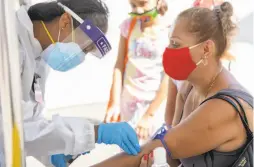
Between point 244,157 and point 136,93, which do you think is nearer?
point 244,157

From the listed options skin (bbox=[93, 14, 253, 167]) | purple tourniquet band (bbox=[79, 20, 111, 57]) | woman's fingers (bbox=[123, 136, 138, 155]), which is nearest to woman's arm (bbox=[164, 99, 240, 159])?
skin (bbox=[93, 14, 253, 167])

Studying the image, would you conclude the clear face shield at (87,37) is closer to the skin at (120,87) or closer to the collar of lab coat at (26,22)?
the collar of lab coat at (26,22)

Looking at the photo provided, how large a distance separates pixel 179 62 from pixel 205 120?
225 millimetres

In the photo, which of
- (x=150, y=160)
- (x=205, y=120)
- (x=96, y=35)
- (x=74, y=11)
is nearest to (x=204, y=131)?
(x=205, y=120)

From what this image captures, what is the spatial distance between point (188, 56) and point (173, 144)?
0.31m

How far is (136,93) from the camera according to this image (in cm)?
172

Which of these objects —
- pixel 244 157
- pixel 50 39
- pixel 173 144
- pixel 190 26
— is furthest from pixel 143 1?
pixel 244 157

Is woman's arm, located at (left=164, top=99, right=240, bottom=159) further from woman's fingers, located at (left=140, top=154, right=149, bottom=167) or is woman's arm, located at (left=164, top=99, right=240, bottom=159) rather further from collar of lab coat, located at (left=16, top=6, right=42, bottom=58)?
collar of lab coat, located at (left=16, top=6, right=42, bottom=58)

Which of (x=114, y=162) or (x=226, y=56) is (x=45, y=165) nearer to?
(x=114, y=162)

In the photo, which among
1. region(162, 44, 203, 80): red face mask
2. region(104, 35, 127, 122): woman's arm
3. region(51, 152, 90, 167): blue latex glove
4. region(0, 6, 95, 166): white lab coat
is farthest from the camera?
region(104, 35, 127, 122): woman's arm

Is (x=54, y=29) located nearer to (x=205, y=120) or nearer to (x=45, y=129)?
(x=45, y=129)

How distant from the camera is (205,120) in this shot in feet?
4.22

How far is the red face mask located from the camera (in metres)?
1.34

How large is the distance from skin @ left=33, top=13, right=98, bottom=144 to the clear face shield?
0.02 m
